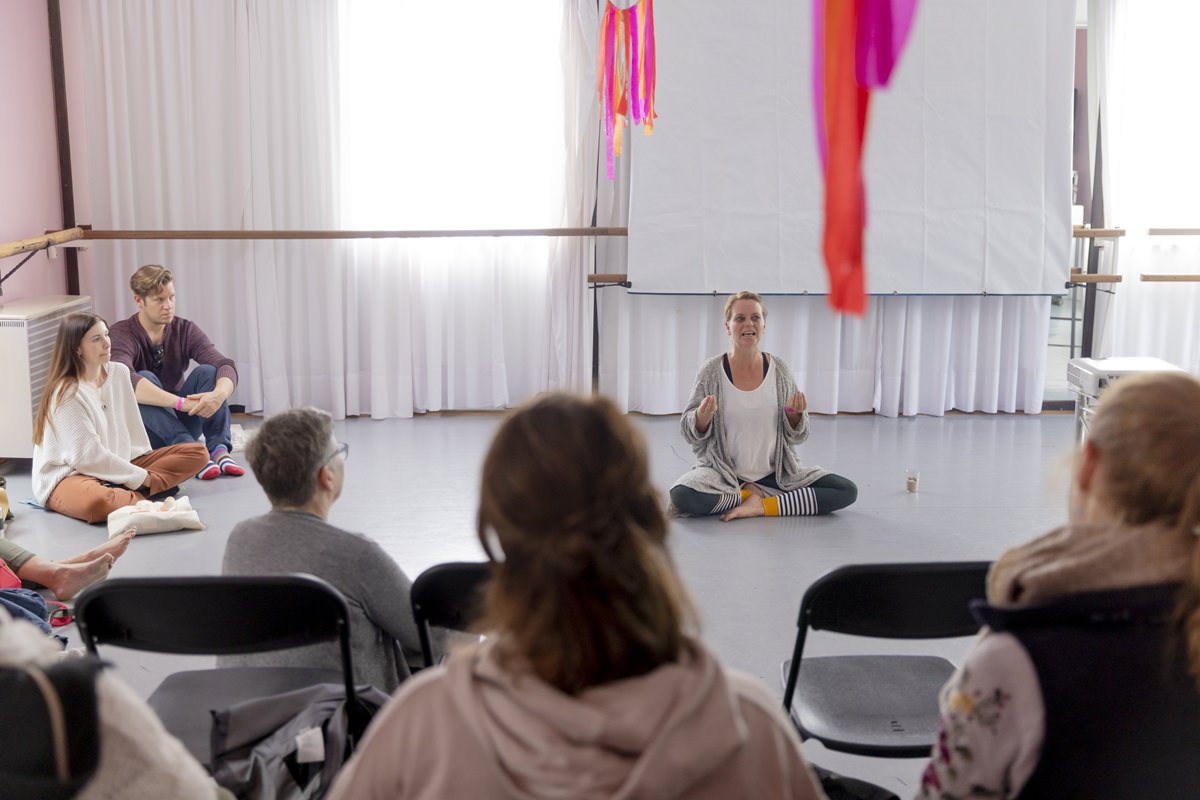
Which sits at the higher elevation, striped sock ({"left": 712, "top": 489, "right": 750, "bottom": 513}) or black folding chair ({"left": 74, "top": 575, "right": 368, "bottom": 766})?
black folding chair ({"left": 74, "top": 575, "right": 368, "bottom": 766})

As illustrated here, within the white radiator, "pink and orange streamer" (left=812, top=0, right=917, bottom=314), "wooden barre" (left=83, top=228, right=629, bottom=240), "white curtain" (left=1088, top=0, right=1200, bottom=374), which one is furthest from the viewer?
"white curtain" (left=1088, top=0, right=1200, bottom=374)

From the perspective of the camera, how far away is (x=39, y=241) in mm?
5629

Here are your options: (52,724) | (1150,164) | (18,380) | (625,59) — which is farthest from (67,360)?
(1150,164)

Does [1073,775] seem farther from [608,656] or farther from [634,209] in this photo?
[634,209]

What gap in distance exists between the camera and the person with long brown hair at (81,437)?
4.54 m

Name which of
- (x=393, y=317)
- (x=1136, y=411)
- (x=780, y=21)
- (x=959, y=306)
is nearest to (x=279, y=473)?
(x=1136, y=411)

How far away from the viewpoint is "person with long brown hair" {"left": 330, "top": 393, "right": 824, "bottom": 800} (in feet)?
3.68

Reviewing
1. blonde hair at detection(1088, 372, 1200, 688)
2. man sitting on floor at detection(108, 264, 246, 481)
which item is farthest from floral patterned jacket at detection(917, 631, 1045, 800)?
man sitting on floor at detection(108, 264, 246, 481)

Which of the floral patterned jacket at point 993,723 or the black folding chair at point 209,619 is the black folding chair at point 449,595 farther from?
the floral patterned jacket at point 993,723

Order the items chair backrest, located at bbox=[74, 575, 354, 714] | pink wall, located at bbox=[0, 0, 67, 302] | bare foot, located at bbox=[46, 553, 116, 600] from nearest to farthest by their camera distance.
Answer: chair backrest, located at bbox=[74, 575, 354, 714], bare foot, located at bbox=[46, 553, 116, 600], pink wall, located at bbox=[0, 0, 67, 302]

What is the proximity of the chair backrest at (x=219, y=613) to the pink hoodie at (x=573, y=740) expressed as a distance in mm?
938

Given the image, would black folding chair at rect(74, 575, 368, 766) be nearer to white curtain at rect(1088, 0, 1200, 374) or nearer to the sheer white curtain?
the sheer white curtain

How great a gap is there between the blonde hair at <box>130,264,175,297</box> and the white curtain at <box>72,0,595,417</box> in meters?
0.94

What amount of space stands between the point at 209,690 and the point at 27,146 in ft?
14.1
